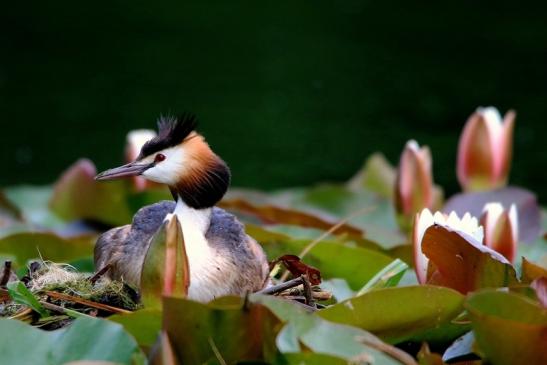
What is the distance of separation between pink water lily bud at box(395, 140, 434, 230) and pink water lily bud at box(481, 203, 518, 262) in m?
0.90

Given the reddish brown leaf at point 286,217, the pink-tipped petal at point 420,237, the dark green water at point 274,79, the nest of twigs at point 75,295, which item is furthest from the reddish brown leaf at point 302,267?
the dark green water at point 274,79

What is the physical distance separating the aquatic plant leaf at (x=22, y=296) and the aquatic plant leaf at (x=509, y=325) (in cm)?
96

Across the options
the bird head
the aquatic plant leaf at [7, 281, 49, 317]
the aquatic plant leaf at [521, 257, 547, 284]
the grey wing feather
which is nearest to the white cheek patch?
the bird head

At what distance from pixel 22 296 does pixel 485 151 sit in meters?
2.44

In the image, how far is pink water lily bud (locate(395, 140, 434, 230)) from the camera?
4418mm

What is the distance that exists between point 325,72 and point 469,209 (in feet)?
13.2

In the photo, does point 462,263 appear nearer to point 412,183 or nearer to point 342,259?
point 342,259

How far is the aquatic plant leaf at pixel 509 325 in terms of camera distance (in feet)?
7.72

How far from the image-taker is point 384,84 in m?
8.16

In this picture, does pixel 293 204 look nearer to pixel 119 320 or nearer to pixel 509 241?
pixel 509 241

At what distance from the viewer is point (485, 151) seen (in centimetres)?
459

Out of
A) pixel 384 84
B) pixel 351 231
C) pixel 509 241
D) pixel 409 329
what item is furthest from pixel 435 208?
pixel 384 84

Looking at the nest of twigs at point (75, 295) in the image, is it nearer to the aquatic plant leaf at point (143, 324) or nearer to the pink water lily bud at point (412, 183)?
the aquatic plant leaf at point (143, 324)

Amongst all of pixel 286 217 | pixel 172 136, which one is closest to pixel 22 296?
pixel 172 136
